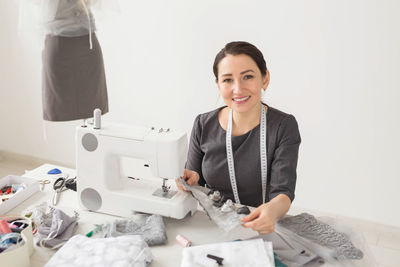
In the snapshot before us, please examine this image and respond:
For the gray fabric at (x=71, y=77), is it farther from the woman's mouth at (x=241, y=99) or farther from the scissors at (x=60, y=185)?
the woman's mouth at (x=241, y=99)

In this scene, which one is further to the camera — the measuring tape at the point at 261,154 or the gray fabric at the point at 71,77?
the gray fabric at the point at 71,77

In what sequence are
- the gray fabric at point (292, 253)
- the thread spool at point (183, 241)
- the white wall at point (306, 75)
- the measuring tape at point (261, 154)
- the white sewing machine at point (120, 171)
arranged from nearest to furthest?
the gray fabric at point (292, 253)
the thread spool at point (183, 241)
the white sewing machine at point (120, 171)
the measuring tape at point (261, 154)
the white wall at point (306, 75)

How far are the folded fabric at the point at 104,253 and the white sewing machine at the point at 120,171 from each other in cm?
27

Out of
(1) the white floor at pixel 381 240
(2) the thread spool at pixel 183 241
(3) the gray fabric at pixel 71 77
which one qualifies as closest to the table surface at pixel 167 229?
(2) the thread spool at pixel 183 241

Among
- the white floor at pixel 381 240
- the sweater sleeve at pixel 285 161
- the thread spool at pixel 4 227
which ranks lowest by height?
the white floor at pixel 381 240

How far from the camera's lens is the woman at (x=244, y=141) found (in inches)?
71.2

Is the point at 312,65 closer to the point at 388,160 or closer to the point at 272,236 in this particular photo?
the point at 388,160

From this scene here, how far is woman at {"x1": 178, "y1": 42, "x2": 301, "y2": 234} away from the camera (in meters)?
1.81

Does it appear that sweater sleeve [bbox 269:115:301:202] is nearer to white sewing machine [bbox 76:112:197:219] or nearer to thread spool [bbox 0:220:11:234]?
Result: white sewing machine [bbox 76:112:197:219]

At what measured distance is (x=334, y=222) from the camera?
5.28ft

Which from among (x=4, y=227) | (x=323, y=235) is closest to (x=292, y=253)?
(x=323, y=235)

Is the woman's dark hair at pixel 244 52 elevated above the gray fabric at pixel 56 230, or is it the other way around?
the woman's dark hair at pixel 244 52

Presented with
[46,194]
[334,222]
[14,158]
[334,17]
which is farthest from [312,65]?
[14,158]

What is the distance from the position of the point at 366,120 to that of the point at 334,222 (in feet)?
5.22
